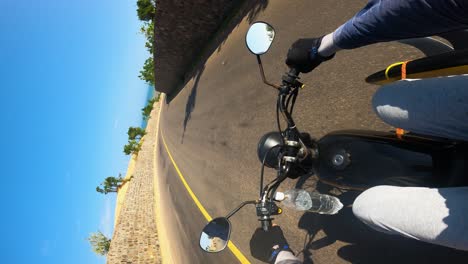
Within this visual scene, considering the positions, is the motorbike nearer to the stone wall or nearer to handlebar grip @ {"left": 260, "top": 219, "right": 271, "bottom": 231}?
handlebar grip @ {"left": 260, "top": 219, "right": 271, "bottom": 231}

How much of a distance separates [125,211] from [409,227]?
46.3ft

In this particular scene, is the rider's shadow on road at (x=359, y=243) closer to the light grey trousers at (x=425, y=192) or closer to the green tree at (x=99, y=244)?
the light grey trousers at (x=425, y=192)

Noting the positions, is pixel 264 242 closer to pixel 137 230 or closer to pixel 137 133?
pixel 137 230

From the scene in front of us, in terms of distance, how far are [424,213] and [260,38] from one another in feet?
6.28

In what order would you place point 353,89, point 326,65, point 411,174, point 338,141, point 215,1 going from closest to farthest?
point 411,174, point 338,141, point 353,89, point 326,65, point 215,1

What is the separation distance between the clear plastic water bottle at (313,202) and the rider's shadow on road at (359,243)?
125 mm

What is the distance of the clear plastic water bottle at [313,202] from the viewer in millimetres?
2852

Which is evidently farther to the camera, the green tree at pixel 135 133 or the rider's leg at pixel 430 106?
the green tree at pixel 135 133

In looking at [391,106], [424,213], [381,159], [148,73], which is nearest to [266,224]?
[424,213]

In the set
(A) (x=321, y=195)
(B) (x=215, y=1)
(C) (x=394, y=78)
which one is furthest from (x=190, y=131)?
(C) (x=394, y=78)

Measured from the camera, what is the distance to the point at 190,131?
461 inches

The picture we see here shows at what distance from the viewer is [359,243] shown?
321 cm

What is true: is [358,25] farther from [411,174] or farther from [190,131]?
[190,131]

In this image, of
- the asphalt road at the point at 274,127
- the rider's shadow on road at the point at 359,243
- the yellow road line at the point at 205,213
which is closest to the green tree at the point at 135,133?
the yellow road line at the point at 205,213
